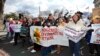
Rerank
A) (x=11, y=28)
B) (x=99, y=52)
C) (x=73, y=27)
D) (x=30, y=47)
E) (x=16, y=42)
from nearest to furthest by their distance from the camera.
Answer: (x=73, y=27) → (x=99, y=52) → (x=30, y=47) → (x=16, y=42) → (x=11, y=28)

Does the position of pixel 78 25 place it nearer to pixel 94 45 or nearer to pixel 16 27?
pixel 94 45

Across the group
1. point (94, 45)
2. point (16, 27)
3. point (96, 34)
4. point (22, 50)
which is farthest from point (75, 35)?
point (16, 27)

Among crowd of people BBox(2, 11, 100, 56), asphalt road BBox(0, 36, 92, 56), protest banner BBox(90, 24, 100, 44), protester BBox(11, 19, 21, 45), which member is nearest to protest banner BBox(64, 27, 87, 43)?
crowd of people BBox(2, 11, 100, 56)

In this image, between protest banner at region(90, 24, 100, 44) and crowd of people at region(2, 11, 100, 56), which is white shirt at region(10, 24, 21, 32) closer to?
crowd of people at region(2, 11, 100, 56)

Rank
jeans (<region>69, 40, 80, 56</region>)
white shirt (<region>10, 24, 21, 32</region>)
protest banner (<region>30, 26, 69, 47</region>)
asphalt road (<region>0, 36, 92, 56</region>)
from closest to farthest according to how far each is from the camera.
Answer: jeans (<region>69, 40, 80, 56</region>), protest banner (<region>30, 26, 69, 47</region>), asphalt road (<region>0, 36, 92, 56</region>), white shirt (<region>10, 24, 21, 32</region>)

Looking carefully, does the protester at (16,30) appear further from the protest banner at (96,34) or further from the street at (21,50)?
the protest banner at (96,34)

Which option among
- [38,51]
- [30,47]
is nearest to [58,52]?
[38,51]

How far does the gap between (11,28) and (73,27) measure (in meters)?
8.51

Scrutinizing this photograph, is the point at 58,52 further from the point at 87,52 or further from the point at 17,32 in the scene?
the point at 17,32

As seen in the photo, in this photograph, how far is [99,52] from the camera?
14.7 meters

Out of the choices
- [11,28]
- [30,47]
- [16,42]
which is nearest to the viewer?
[30,47]

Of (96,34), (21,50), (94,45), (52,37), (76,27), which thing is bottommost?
(21,50)

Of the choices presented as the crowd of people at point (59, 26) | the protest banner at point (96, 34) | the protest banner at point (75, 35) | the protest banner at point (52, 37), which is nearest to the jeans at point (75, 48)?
the crowd of people at point (59, 26)

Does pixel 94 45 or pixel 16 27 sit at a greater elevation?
pixel 16 27
